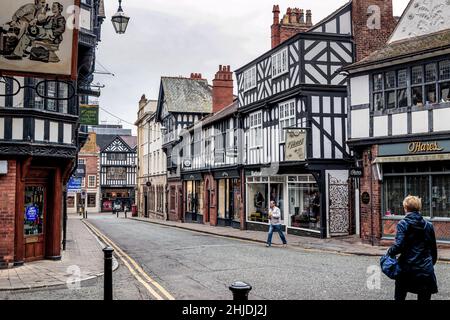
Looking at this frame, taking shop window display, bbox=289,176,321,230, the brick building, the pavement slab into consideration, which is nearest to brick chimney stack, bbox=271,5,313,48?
shop window display, bbox=289,176,321,230

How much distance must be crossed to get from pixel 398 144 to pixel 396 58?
3007 millimetres

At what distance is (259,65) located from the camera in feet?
86.7

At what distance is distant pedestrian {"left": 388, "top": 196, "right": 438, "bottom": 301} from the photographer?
244 inches

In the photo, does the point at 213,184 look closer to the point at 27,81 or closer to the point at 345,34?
the point at 345,34

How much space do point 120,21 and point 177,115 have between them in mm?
32331

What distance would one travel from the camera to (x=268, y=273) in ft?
39.8

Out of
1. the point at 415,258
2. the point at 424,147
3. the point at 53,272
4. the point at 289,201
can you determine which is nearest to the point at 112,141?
the point at 289,201

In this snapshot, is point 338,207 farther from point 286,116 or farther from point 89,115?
point 89,115

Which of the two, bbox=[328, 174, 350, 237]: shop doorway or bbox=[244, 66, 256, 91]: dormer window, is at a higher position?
bbox=[244, 66, 256, 91]: dormer window

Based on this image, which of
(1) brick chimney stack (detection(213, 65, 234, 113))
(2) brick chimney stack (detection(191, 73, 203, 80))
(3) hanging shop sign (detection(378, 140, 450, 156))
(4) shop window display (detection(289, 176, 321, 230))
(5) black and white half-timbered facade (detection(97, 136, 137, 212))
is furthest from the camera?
(5) black and white half-timbered facade (detection(97, 136, 137, 212))

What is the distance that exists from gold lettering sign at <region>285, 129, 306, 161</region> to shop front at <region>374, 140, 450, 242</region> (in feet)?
12.7

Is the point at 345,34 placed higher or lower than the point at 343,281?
higher

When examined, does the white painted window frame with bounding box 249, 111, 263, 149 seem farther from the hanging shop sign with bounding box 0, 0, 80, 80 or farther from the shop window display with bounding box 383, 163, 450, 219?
the hanging shop sign with bounding box 0, 0, 80, 80

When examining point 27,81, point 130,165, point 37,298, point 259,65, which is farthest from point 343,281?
point 130,165
